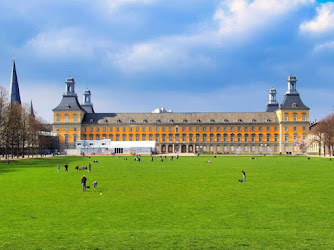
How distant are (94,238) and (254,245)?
5.08 metres

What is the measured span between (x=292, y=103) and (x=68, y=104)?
2335 inches

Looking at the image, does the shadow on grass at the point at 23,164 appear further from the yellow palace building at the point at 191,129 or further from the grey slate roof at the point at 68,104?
the grey slate roof at the point at 68,104

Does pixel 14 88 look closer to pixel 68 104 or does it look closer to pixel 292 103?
pixel 68 104

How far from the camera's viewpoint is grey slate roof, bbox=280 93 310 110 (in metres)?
101

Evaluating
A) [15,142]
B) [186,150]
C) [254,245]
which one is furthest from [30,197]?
[186,150]

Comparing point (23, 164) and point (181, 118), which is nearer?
point (23, 164)

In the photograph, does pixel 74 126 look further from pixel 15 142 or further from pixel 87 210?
pixel 87 210

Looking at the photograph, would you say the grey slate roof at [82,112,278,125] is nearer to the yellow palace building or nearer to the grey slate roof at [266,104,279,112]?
the yellow palace building

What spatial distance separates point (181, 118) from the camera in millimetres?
106812

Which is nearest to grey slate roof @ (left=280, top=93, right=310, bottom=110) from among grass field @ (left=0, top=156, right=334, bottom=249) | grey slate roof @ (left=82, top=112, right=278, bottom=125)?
grey slate roof @ (left=82, top=112, right=278, bottom=125)

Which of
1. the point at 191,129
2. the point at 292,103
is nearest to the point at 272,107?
the point at 292,103

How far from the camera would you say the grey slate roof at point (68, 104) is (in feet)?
344

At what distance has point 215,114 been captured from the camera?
353 feet

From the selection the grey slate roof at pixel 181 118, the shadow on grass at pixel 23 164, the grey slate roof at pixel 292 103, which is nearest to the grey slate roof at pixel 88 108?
the grey slate roof at pixel 181 118
